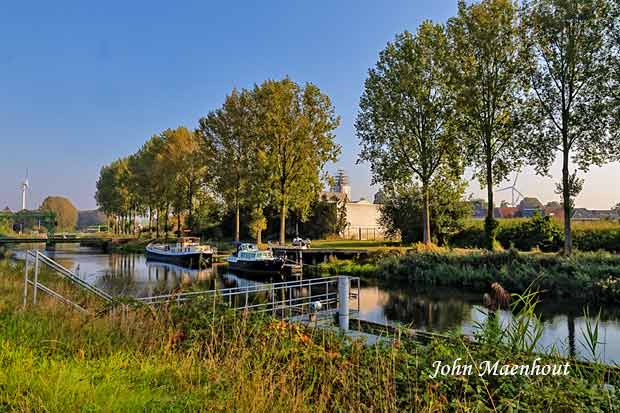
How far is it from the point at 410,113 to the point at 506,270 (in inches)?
508

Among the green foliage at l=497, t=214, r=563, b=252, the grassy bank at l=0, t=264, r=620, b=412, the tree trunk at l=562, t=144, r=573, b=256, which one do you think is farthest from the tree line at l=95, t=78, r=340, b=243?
the grassy bank at l=0, t=264, r=620, b=412

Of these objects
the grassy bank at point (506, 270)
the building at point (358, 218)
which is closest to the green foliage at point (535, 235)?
the grassy bank at point (506, 270)

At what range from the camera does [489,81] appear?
26062 millimetres

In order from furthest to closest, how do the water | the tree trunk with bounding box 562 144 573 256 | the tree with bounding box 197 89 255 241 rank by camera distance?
the tree with bounding box 197 89 255 241 < the tree trunk with bounding box 562 144 573 256 < the water

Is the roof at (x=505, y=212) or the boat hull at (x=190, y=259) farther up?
the roof at (x=505, y=212)

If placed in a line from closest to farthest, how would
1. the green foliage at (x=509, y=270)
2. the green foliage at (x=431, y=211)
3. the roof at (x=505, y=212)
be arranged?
the green foliage at (x=509, y=270) < the green foliage at (x=431, y=211) < the roof at (x=505, y=212)

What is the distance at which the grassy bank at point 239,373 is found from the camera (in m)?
3.66

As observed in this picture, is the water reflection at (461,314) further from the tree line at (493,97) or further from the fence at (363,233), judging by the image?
the fence at (363,233)

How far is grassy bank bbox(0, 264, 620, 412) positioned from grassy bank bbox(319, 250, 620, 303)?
12.2 metres

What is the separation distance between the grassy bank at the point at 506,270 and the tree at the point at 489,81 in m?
3.50

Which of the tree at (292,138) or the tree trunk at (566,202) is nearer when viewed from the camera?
the tree trunk at (566,202)

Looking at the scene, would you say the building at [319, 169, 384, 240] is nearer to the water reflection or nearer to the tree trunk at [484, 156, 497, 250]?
the tree trunk at [484, 156, 497, 250]

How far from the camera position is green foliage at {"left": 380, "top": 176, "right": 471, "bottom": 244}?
34875 mm

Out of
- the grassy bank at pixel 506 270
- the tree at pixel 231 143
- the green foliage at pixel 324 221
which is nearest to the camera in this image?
the grassy bank at pixel 506 270
